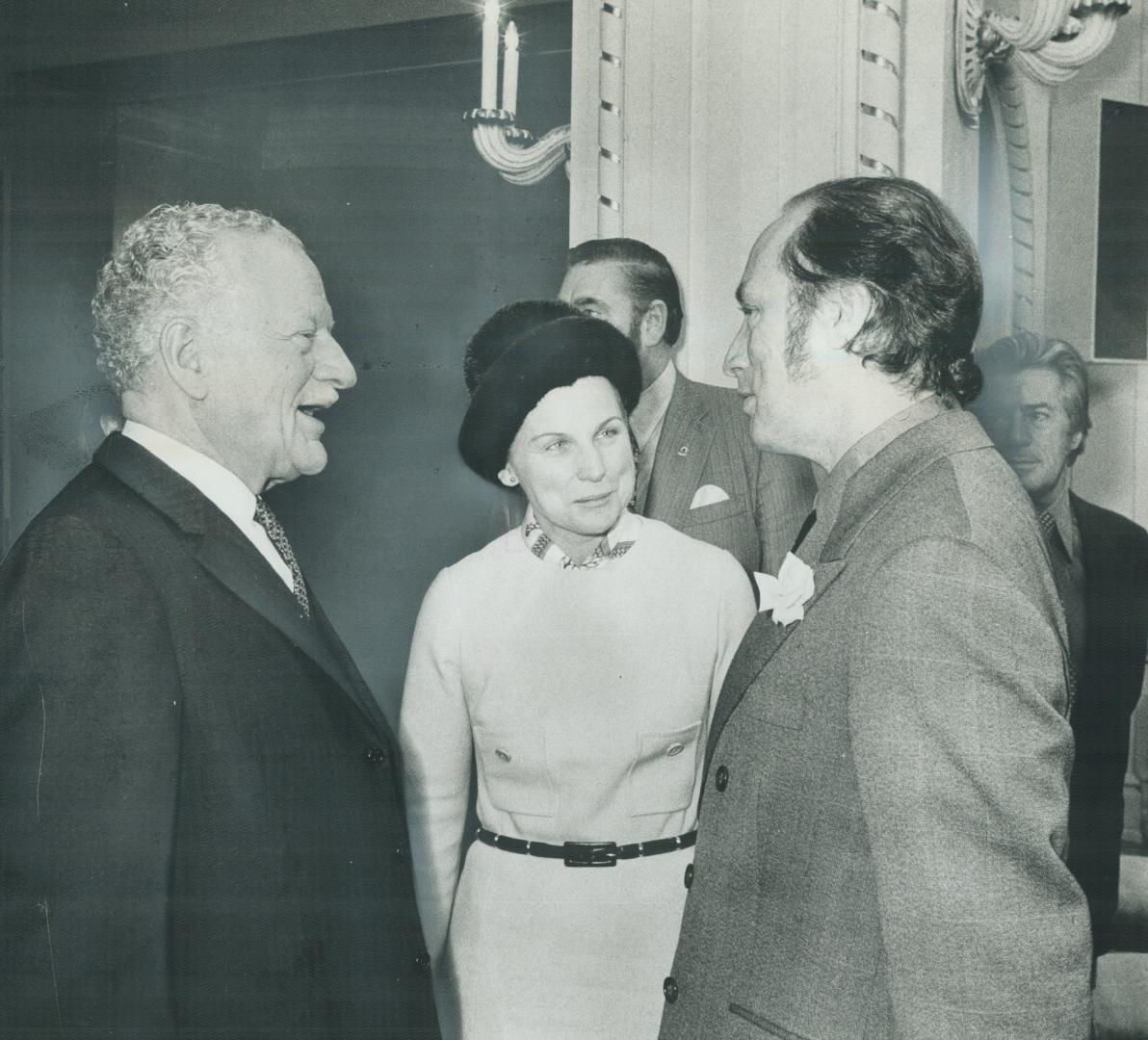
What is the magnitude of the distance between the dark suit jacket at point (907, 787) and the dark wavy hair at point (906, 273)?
102 mm

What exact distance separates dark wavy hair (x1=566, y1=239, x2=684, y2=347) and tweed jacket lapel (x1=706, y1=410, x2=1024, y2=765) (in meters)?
0.69

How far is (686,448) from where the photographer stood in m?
1.83

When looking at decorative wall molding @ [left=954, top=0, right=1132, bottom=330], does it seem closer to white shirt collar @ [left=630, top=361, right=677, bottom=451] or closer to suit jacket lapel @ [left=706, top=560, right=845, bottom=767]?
white shirt collar @ [left=630, top=361, right=677, bottom=451]

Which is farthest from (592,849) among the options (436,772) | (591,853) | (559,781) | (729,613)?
(729,613)

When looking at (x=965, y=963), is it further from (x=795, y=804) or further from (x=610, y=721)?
(x=610, y=721)

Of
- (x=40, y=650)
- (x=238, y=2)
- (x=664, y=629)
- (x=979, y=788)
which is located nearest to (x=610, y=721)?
(x=664, y=629)

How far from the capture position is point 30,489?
5.28 feet

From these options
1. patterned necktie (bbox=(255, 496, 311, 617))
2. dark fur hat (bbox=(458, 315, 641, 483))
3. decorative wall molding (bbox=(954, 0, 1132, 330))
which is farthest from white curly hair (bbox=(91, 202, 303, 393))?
decorative wall molding (bbox=(954, 0, 1132, 330))

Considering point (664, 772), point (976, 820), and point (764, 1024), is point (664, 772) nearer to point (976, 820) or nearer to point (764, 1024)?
point (764, 1024)

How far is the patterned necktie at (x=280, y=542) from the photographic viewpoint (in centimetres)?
152

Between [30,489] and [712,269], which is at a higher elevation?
[712,269]

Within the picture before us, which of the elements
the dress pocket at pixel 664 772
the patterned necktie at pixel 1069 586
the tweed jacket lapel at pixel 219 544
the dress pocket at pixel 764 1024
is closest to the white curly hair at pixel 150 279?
the tweed jacket lapel at pixel 219 544

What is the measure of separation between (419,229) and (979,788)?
3.95ft

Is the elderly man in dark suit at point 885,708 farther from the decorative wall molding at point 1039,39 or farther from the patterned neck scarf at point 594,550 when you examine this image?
the decorative wall molding at point 1039,39
